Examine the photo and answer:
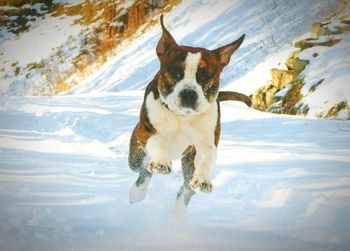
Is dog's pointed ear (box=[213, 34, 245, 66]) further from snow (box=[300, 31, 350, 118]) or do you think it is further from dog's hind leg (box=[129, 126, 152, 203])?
snow (box=[300, 31, 350, 118])

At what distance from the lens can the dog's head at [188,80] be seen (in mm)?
2600

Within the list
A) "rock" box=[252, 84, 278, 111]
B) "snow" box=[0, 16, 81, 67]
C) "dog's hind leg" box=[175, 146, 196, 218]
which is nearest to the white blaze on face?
"dog's hind leg" box=[175, 146, 196, 218]

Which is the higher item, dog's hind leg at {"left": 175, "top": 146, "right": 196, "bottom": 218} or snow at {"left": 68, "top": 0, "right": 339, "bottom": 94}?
dog's hind leg at {"left": 175, "top": 146, "right": 196, "bottom": 218}

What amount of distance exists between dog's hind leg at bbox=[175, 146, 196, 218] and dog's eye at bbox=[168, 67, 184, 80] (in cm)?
60

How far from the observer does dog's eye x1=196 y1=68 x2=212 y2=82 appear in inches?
104

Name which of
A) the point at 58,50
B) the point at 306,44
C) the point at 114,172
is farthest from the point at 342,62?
the point at 58,50

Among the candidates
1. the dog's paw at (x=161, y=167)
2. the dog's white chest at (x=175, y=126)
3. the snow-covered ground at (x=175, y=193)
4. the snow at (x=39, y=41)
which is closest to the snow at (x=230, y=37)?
the snow at (x=39, y=41)

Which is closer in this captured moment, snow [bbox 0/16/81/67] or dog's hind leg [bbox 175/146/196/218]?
dog's hind leg [bbox 175/146/196/218]

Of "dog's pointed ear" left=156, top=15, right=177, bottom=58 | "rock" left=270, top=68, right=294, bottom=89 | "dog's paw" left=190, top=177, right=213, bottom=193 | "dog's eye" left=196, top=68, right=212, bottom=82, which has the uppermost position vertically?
"dog's pointed ear" left=156, top=15, right=177, bottom=58

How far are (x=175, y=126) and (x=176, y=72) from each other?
1.18 ft

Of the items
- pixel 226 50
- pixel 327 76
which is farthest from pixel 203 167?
pixel 327 76

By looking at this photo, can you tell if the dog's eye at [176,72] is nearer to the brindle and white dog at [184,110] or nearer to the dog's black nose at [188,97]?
the brindle and white dog at [184,110]

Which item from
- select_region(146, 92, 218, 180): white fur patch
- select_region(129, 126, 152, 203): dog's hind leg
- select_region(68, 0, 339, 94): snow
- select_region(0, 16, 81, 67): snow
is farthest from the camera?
select_region(0, 16, 81, 67): snow

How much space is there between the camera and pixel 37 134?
5250 mm
